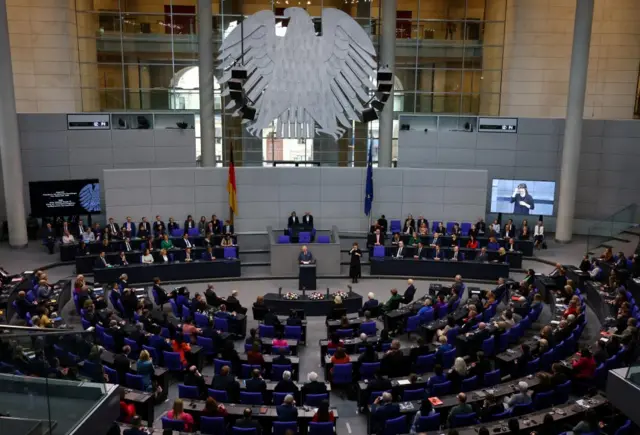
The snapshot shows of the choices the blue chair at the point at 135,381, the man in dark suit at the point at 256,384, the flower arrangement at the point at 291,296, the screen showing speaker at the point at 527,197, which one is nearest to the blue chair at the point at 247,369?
the man in dark suit at the point at 256,384

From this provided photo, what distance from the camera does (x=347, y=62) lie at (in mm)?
22203

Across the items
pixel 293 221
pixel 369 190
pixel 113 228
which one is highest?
pixel 369 190

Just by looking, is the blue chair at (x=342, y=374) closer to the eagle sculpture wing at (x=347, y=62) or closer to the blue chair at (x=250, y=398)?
the blue chair at (x=250, y=398)

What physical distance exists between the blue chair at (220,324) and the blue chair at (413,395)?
520cm

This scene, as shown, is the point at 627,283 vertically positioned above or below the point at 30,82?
below

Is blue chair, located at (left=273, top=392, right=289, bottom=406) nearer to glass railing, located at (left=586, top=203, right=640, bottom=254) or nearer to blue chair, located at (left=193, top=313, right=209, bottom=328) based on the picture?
blue chair, located at (left=193, top=313, right=209, bottom=328)

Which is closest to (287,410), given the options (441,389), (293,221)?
(441,389)

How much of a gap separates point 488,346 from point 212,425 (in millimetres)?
6468

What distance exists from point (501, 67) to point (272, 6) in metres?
9.82

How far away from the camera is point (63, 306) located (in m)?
17.1

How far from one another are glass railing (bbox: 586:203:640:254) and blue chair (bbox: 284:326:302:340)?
1192 cm

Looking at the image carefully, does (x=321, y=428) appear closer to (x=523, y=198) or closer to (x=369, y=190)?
(x=369, y=190)

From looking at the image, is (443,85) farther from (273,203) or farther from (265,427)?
(265,427)

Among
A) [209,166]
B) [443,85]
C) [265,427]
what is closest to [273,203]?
[209,166]
